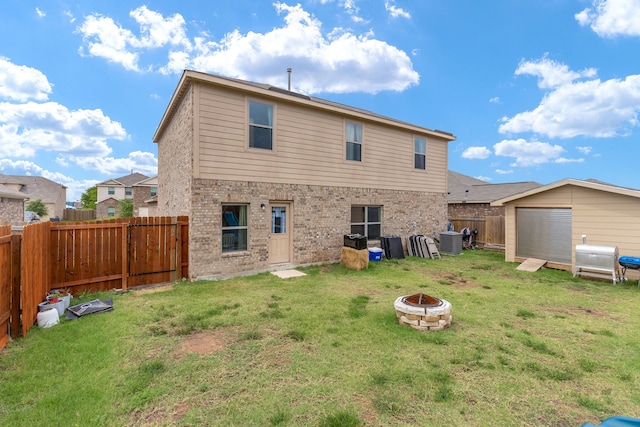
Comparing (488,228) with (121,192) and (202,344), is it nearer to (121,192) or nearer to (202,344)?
(202,344)

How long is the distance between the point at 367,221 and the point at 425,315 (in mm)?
7021

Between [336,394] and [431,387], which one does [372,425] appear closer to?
[336,394]

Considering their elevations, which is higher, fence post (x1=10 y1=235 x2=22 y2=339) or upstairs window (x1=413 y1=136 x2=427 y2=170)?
upstairs window (x1=413 y1=136 x2=427 y2=170)

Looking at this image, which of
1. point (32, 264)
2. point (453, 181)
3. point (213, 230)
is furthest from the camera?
point (453, 181)

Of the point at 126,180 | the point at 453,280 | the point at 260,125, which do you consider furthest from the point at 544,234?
the point at 126,180

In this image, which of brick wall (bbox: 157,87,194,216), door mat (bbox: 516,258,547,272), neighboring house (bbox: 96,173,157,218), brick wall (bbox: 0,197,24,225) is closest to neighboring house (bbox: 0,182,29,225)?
brick wall (bbox: 0,197,24,225)

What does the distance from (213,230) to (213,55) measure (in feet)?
25.1

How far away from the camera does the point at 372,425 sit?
252cm

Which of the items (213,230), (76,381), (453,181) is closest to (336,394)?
(76,381)

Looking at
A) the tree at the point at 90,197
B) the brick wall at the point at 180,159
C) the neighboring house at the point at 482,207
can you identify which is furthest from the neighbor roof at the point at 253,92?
the tree at the point at 90,197

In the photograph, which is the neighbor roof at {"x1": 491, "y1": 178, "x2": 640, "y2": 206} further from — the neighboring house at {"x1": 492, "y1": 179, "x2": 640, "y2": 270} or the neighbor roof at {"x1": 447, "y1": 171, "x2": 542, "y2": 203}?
the neighbor roof at {"x1": 447, "y1": 171, "x2": 542, "y2": 203}

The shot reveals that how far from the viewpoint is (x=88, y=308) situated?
17.4 feet

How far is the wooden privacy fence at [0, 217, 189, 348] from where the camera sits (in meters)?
5.30

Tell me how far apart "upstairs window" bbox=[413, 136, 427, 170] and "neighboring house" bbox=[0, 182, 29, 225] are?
23.9 metres
